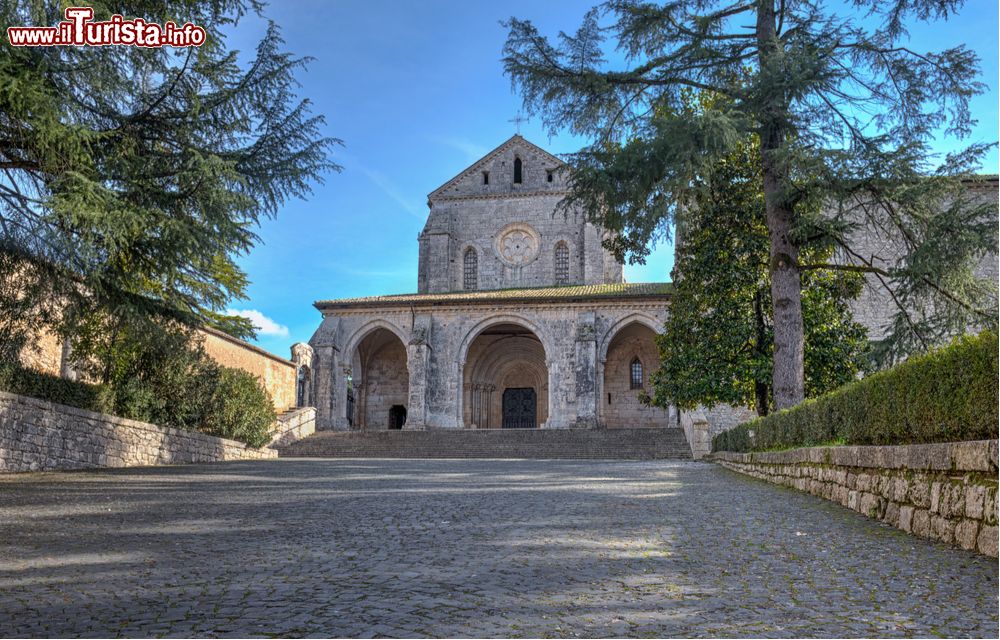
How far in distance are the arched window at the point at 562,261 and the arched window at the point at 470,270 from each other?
4250 millimetres

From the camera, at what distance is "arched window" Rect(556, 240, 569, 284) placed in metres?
37.8

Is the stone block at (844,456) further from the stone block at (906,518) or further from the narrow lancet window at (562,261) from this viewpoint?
the narrow lancet window at (562,261)

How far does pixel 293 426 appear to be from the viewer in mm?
27391

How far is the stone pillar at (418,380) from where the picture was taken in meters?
32.3

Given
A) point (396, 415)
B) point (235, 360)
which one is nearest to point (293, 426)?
point (235, 360)

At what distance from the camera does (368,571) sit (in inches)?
165

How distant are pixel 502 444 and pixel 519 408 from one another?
1208cm

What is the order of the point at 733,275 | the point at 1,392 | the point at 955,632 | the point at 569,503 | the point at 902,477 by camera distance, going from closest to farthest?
1. the point at 955,632
2. the point at 902,477
3. the point at 569,503
4. the point at 1,392
5. the point at 733,275

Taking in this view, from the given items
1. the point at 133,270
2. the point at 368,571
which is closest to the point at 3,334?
the point at 133,270

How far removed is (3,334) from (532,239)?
28.3 metres

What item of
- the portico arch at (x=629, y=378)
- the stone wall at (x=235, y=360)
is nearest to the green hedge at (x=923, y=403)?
the stone wall at (x=235, y=360)

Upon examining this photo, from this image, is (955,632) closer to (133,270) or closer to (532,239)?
(133,270)

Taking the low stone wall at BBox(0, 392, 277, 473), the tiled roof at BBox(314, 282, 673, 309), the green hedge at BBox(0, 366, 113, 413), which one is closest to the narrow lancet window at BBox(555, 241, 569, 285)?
the tiled roof at BBox(314, 282, 673, 309)

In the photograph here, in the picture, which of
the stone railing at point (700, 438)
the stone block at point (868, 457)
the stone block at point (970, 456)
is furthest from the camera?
the stone railing at point (700, 438)
